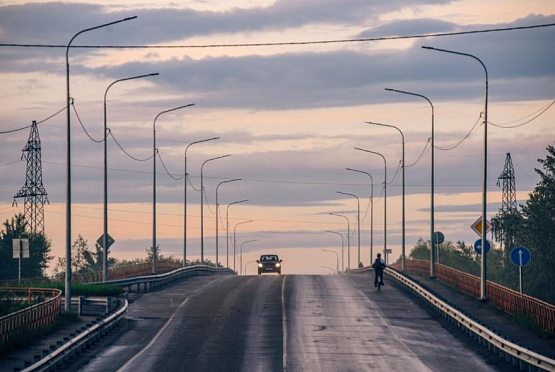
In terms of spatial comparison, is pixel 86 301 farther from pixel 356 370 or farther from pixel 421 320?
pixel 356 370

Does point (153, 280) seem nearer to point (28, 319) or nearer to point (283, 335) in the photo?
point (283, 335)

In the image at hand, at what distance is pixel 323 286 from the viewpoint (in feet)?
179

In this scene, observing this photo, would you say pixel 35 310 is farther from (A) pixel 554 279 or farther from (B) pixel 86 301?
(A) pixel 554 279

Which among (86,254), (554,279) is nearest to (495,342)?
(554,279)

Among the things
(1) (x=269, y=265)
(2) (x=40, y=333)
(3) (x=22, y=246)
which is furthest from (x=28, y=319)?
(1) (x=269, y=265)

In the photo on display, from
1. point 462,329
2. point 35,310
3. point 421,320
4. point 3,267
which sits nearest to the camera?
point 35,310

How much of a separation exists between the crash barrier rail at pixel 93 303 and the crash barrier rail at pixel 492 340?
12.0m

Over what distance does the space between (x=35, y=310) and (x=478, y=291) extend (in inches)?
764

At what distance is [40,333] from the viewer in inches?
1236

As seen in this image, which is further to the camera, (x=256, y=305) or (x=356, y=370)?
(x=256, y=305)

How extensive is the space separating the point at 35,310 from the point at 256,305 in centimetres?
1291

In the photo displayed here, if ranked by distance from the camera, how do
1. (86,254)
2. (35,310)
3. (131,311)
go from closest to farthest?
(35,310) < (131,311) < (86,254)

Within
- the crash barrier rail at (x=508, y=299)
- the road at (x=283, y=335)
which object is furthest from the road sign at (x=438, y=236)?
the road at (x=283, y=335)

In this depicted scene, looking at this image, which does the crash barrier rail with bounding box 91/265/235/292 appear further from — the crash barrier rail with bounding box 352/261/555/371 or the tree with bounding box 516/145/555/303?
the tree with bounding box 516/145/555/303
